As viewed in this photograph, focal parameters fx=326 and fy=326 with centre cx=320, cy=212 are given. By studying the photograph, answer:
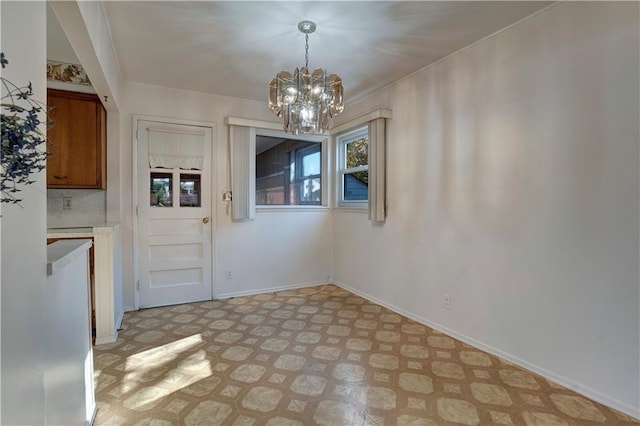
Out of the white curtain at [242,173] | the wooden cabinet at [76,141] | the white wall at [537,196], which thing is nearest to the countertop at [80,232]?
the wooden cabinet at [76,141]

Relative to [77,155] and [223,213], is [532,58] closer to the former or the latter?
[223,213]

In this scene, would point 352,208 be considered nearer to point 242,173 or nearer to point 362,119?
point 362,119

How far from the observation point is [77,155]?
3.17m

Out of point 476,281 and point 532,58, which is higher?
point 532,58

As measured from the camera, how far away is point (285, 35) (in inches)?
103

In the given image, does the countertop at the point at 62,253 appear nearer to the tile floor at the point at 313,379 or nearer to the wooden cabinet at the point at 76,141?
the tile floor at the point at 313,379

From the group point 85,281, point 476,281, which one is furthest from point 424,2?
point 85,281

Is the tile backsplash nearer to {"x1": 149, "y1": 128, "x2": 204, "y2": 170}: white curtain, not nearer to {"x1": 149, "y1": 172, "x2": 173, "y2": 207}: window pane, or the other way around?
{"x1": 149, "y1": 172, "x2": 173, "y2": 207}: window pane

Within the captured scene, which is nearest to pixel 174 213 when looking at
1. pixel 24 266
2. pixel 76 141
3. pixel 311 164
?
pixel 76 141

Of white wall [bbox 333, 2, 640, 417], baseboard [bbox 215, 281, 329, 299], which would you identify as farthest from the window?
baseboard [bbox 215, 281, 329, 299]

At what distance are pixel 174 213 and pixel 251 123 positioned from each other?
144 centimetres

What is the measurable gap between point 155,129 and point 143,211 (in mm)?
941

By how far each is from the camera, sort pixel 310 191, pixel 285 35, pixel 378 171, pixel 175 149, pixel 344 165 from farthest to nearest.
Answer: pixel 310 191
pixel 344 165
pixel 175 149
pixel 378 171
pixel 285 35

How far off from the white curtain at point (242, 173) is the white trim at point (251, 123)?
0.18 feet
